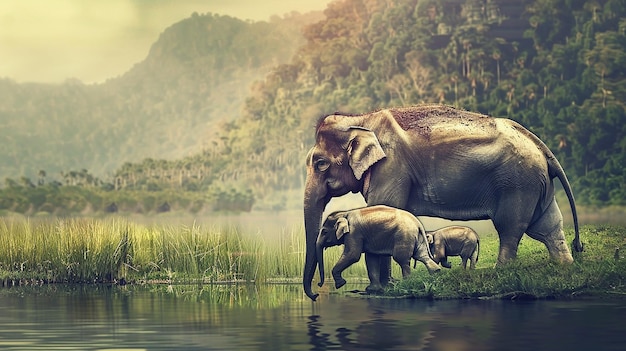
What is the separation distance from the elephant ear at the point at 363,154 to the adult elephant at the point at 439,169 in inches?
0.8

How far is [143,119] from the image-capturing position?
497 feet

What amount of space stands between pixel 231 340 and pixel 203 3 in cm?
15107

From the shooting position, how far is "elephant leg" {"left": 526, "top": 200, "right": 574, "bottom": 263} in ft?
Answer: 64.7

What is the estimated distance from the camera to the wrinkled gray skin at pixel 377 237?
18.3 meters

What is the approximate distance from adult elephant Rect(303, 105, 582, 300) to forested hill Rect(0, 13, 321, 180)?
115035 mm

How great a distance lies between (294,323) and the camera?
49.7 ft

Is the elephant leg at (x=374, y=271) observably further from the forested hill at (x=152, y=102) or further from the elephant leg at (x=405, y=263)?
the forested hill at (x=152, y=102)

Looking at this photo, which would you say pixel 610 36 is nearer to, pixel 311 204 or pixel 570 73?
pixel 570 73

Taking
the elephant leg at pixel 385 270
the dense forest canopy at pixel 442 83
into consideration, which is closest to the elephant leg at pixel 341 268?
the elephant leg at pixel 385 270

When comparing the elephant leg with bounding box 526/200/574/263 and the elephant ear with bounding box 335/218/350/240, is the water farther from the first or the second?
the elephant leg with bounding box 526/200/574/263

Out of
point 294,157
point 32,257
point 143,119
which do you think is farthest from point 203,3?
point 32,257

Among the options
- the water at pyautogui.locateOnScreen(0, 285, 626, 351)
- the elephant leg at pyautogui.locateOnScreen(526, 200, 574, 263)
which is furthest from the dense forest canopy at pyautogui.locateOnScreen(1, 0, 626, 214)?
the water at pyautogui.locateOnScreen(0, 285, 626, 351)

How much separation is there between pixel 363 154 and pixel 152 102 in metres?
143

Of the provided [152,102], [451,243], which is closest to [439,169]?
[451,243]
